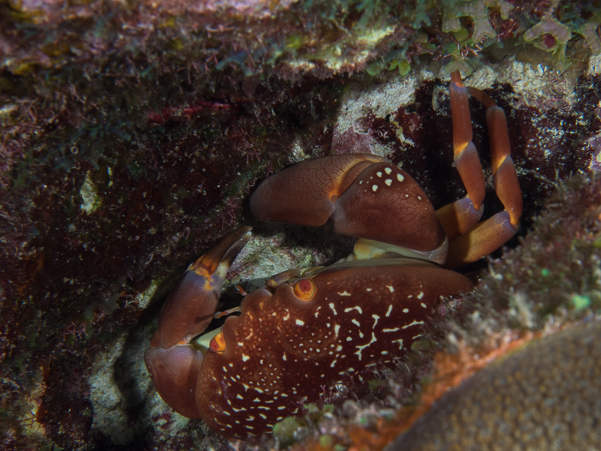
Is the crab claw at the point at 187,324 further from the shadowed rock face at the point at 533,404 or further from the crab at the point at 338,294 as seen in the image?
the shadowed rock face at the point at 533,404

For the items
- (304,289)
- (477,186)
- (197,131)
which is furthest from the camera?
(477,186)

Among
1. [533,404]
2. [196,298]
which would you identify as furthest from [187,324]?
[533,404]

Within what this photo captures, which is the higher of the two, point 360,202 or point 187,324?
point 360,202

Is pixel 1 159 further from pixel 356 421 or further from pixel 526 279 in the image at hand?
pixel 526 279

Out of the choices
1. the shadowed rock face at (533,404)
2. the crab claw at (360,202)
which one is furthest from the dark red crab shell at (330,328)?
the shadowed rock face at (533,404)

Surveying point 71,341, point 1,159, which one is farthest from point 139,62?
point 71,341

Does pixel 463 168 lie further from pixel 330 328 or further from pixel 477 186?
pixel 330 328

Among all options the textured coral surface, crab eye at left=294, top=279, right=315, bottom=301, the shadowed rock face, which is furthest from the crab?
the shadowed rock face

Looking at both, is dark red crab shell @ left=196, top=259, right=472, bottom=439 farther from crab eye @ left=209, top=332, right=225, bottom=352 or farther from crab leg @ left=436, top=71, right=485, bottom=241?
crab leg @ left=436, top=71, right=485, bottom=241
